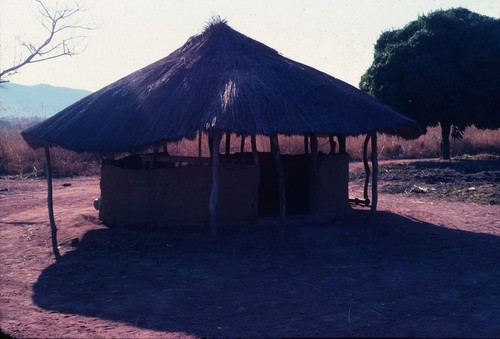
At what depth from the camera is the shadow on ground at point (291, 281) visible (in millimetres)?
6961

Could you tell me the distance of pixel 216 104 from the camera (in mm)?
10094

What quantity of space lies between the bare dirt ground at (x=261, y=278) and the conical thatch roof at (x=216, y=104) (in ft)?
5.41

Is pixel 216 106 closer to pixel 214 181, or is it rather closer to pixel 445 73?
pixel 214 181

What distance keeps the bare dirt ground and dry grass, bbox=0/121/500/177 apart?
8.21 meters

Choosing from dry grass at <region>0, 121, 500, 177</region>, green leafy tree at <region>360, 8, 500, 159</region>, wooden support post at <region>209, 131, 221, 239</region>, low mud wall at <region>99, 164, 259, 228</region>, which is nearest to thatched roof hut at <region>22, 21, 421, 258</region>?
wooden support post at <region>209, 131, 221, 239</region>

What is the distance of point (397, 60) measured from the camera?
21.7m

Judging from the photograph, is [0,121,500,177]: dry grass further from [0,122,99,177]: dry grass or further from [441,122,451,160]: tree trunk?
[441,122,451,160]: tree trunk

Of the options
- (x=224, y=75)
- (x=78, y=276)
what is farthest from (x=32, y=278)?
(x=224, y=75)

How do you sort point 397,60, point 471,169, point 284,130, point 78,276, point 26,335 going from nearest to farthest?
point 26,335
point 78,276
point 284,130
point 471,169
point 397,60

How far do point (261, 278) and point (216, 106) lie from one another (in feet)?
8.99

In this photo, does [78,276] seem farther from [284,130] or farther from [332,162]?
[332,162]

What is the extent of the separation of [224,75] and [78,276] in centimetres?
404

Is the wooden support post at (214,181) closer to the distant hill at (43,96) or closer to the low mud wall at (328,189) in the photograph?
the low mud wall at (328,189)

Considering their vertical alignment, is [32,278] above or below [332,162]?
below
